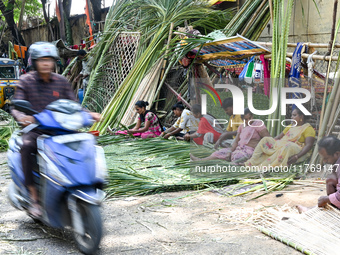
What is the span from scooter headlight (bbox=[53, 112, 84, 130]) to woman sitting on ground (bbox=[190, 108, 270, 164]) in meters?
2.47

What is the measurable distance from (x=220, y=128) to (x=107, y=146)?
6.20 feet

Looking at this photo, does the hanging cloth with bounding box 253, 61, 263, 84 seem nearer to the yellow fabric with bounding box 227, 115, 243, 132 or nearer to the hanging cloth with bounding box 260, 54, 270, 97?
the hanging cloth with bounding box 260, 54, 270, 97

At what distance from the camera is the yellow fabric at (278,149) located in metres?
4.42

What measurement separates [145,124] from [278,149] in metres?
2.80

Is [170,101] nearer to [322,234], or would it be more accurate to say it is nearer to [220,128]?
[220,128]

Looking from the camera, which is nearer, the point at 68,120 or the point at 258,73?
the point at 68,120

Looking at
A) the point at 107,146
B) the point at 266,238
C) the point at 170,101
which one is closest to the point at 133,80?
the point at 170,101

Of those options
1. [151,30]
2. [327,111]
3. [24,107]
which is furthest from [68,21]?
[24,107]

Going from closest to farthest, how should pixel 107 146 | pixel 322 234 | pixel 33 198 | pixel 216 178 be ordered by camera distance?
pixel 322 234 < pixel 33 198 < pixel 216 178 < pixel 107 146

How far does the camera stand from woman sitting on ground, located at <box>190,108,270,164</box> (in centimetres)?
470

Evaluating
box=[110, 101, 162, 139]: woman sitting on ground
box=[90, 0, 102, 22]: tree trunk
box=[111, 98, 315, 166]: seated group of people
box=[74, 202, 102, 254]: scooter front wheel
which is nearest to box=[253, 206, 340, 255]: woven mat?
box=[74, 202, 102, 254]: scooter front wheel

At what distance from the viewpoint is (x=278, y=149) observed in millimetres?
4547

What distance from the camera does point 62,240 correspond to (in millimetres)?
2984

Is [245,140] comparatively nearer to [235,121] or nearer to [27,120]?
[235,121]
